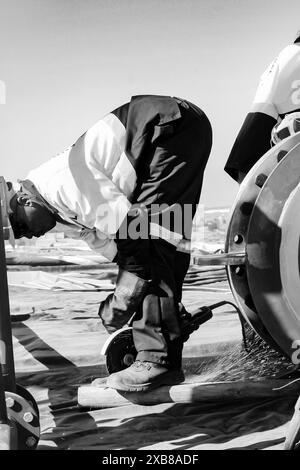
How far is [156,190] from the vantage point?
168cm

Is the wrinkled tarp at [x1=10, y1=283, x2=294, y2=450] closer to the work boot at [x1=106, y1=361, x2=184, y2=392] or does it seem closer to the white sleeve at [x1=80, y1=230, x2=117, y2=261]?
the work boot at [x1=106, y1=361, x2=184, y2=392]

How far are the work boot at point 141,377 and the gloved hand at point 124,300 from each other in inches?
4.7

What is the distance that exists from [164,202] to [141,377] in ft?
1.40

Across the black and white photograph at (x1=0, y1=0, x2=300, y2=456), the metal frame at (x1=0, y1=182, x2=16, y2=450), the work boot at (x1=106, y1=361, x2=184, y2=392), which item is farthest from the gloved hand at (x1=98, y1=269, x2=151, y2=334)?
the metal frame at (x1=0, y1=182, x2=16, y2=450)

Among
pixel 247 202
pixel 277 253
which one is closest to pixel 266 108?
pixel 247 202

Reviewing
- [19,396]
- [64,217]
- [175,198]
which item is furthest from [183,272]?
[19,396]

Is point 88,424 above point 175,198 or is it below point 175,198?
below

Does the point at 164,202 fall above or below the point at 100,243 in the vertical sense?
above

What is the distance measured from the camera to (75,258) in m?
1.93

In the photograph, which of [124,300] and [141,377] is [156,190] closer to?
[124,300]

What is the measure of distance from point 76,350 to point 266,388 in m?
0.52

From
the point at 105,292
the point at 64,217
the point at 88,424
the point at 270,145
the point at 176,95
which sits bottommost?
the point at 88,424

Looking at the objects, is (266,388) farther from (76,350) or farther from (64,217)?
(64,217)

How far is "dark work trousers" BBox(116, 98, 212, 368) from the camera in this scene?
1.68 metres
